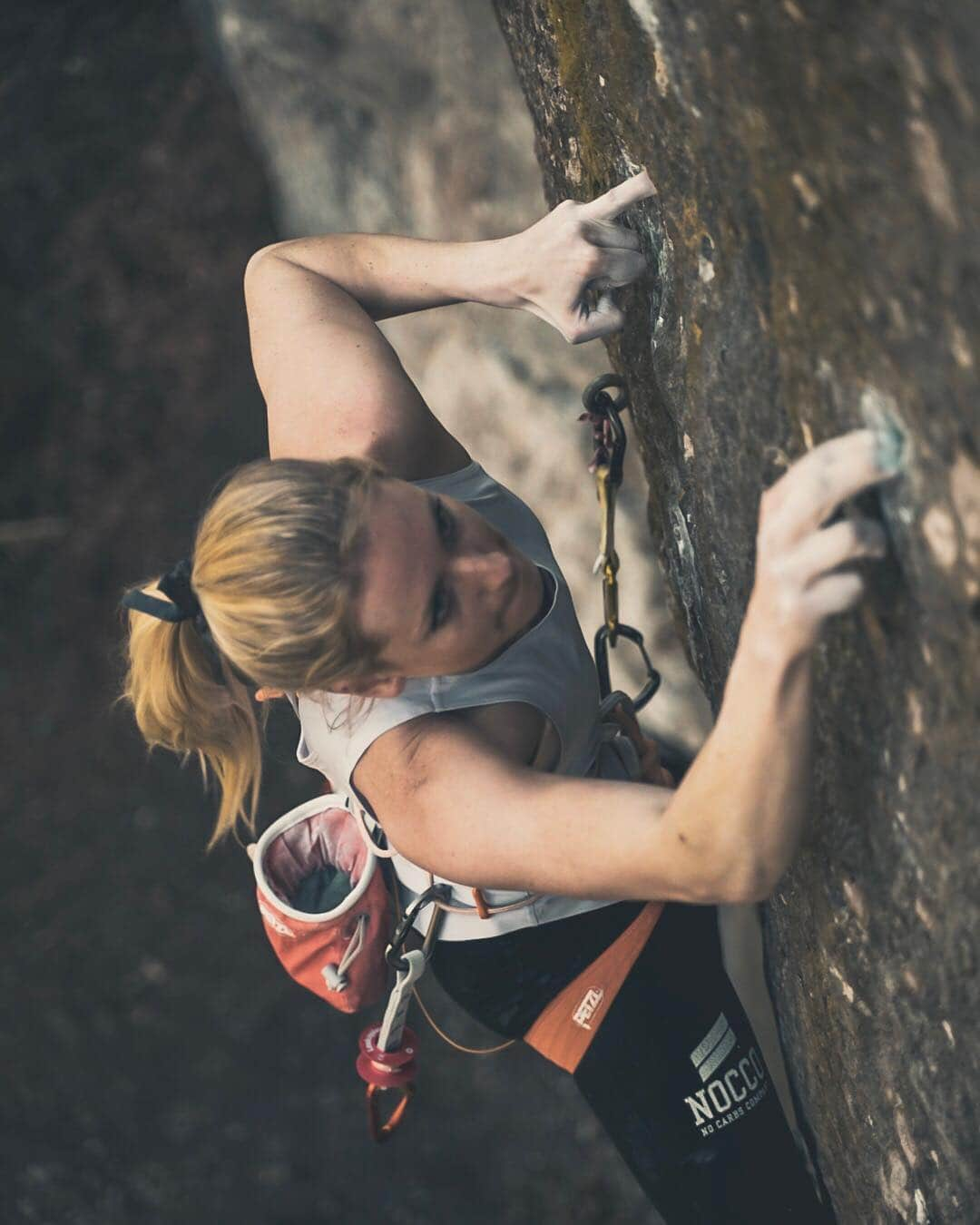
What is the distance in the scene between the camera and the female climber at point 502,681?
1.19 m

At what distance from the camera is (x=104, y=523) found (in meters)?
4.50

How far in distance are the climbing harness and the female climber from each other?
0.11ft

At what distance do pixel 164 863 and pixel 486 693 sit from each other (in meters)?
2.54

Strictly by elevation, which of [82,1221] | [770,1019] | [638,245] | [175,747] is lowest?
[82,1221]

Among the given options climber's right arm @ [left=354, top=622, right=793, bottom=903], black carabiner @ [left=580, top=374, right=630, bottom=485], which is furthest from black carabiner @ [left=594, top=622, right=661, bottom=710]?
climber's right arm @ [left=354, top=622, right=793, bottom=903]

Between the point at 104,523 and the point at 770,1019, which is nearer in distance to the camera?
the point at 770,1019

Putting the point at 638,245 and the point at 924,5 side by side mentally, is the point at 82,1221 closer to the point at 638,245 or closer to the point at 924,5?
the point at 638,245

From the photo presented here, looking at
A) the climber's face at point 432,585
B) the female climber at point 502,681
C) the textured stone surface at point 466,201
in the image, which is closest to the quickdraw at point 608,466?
the female climber at point 502,681

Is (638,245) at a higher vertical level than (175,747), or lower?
higher

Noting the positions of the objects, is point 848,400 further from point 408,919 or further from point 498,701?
point 408,919

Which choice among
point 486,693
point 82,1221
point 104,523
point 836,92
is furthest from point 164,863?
point 836,92

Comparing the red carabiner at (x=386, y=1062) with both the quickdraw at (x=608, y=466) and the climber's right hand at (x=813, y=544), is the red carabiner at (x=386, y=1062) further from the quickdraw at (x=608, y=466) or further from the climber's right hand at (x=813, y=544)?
the climber's right hand at (x=813, y=544)

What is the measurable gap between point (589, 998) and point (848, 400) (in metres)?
1.18

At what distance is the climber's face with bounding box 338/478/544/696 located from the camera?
1491 mm
